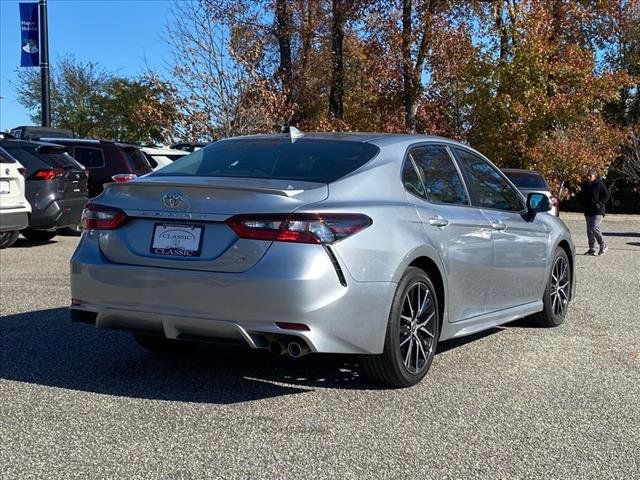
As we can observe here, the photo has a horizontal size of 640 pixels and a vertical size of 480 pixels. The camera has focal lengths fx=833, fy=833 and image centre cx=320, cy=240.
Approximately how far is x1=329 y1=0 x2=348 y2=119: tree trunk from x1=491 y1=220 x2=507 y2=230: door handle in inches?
879

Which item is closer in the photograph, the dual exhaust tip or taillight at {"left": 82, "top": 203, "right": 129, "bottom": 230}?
the dual exhaust tip

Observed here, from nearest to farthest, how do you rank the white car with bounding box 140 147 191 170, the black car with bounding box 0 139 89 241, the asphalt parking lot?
the asphalt parking lot
the black car with bounding box 0 139 89 241
the white car with bounding box 140 147 191 170

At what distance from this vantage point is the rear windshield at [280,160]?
5121 millimetres

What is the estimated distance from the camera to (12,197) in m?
11.4

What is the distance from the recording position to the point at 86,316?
5.03 m

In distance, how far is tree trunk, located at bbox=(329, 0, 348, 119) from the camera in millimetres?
27516

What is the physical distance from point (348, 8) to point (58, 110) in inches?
1088

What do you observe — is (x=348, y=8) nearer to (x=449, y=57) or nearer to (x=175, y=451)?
(x=449, y=57)

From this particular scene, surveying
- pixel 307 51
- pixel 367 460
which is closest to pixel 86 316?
pixel 367 460

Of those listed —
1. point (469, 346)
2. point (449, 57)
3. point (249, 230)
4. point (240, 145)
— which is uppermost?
point (449, 57)

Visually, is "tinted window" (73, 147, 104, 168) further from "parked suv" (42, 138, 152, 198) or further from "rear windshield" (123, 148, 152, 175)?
"rear windshield" (123, 148, 152, 175)

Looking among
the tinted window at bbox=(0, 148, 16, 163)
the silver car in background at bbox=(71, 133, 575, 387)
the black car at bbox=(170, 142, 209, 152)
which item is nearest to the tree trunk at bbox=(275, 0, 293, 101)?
the black car at bbox=(170, 142, 209, 152)

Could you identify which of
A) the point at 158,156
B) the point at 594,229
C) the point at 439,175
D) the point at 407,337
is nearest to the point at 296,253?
the point at 407,337

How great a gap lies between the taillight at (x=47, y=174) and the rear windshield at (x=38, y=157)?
8cm
